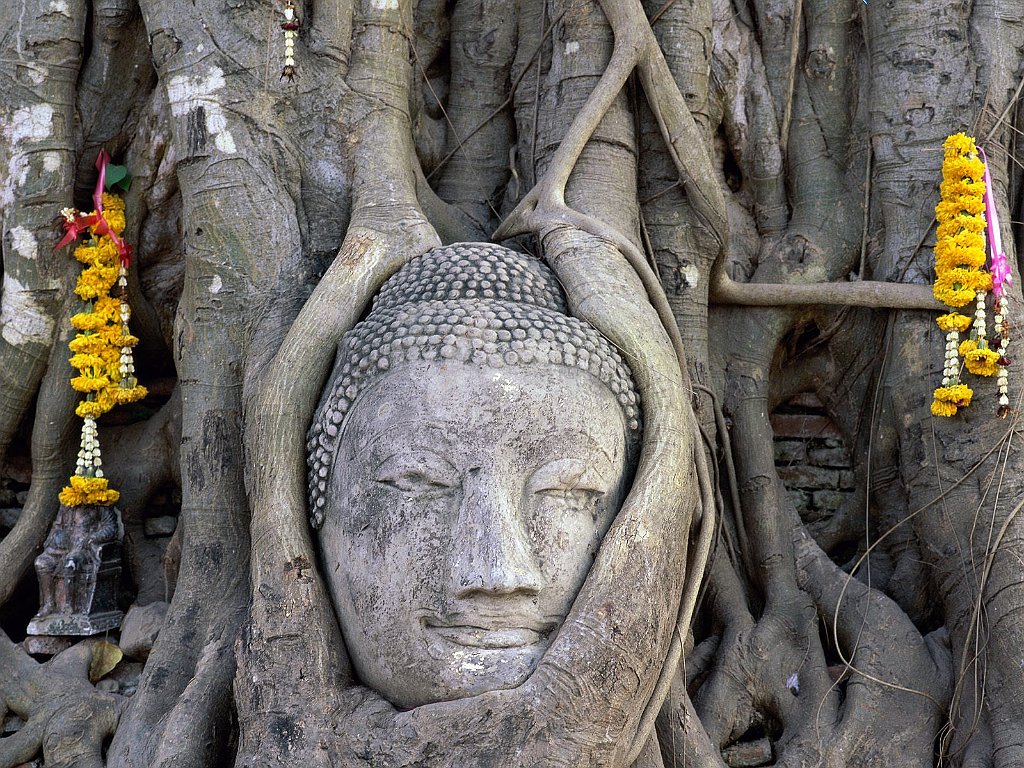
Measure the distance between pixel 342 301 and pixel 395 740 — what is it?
1105mm

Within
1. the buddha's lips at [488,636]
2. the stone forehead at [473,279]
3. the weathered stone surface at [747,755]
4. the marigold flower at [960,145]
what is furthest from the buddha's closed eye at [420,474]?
the marigold flower at [960,145]

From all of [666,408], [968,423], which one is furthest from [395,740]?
[968,423]

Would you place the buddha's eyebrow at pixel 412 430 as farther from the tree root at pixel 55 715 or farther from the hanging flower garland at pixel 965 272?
the hanging flower garland at pixel 965 272

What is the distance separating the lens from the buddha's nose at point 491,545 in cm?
228

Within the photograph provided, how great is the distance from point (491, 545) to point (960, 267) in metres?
1.84

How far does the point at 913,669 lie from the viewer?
309cm

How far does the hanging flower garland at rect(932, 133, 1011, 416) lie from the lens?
320 centimetres

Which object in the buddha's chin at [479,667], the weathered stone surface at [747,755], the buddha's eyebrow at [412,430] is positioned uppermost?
the buddha's eyebrow at [412,430]

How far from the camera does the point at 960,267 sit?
331 centimetres

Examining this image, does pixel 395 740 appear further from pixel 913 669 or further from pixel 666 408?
pixel 913 669

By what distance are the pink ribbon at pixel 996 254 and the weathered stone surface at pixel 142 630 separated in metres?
2.57

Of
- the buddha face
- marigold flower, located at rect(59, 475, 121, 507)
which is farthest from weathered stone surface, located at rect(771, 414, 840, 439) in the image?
marigold flower, located at rect(59, 475, 121, 507)

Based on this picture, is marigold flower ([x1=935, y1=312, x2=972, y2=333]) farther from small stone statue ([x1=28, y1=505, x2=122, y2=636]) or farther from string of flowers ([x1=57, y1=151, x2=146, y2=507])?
small stone statue ([x1=28, y1=505, x2=122, y2=636])

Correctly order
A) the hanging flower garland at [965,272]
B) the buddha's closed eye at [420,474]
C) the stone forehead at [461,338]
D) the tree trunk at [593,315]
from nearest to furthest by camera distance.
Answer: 1. the buddha's closed eye at [420,474]
2. the stone forehead at [461,338]
3. the tree trunk at [593,315]
4. the hanging flower garland at [965,272]
